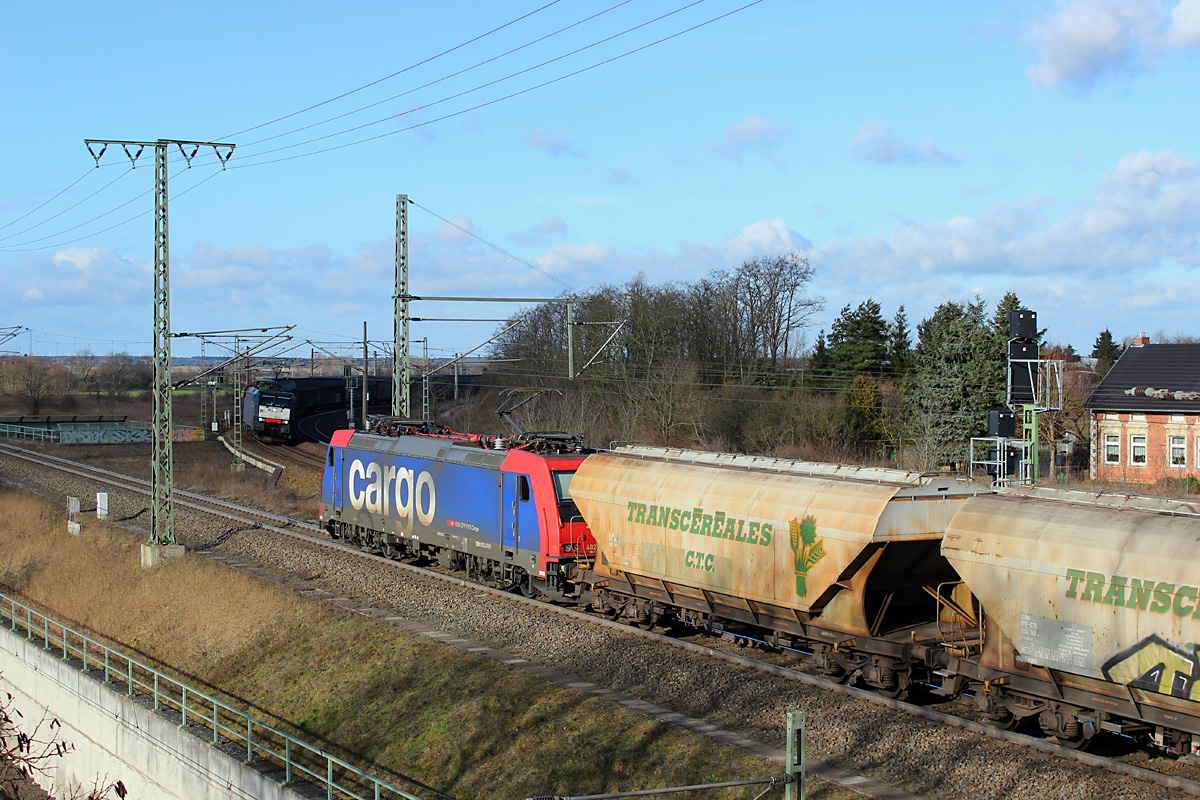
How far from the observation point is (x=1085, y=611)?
36.1 ft

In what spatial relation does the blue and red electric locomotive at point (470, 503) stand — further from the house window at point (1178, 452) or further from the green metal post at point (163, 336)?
the house window at point (1178, 452)

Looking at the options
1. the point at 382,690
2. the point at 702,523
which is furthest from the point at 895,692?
the point at 382,690

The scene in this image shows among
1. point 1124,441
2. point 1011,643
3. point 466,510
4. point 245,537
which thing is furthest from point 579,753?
point 1124,441

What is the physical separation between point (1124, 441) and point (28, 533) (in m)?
46.7

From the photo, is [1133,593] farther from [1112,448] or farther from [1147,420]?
[1112,448]

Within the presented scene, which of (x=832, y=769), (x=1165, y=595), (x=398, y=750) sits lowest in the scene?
(x=398, y=750)

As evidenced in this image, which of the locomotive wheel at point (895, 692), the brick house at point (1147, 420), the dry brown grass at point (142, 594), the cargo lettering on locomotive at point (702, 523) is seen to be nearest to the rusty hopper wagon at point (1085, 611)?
the locomotive wheel at point (895, 692)

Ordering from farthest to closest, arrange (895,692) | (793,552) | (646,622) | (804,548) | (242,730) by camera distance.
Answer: (646,622)
(242,730)
(793,552)
(804,548)
(895,692)

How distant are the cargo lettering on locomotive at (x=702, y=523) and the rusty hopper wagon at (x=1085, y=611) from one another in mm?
3169

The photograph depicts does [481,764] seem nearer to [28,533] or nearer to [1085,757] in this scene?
[1085,757]

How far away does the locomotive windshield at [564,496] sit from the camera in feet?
62.8

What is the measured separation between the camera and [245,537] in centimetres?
3038

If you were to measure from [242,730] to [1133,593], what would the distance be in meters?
14.8

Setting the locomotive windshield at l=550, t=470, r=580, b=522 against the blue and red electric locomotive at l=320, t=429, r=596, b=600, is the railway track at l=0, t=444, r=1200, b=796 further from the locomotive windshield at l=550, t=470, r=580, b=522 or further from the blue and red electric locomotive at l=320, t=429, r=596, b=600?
the locomotive windshield at l=550, t=470, r=580, b=522
